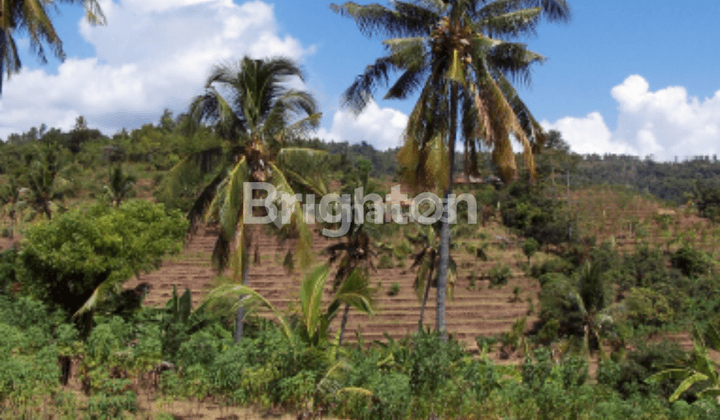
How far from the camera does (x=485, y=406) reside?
585cm

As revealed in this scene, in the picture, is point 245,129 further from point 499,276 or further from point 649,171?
point 649,171

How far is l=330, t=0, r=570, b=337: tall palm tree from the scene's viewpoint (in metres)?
8.72

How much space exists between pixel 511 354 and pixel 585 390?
64.1 ft

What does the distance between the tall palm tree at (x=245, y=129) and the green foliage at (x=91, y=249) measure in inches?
35.8

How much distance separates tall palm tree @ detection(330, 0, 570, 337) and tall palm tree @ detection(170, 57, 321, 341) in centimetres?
209

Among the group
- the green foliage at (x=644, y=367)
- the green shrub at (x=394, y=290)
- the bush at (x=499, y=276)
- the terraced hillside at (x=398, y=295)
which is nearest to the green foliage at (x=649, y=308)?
the terraced hillside at (x=398, y=295)

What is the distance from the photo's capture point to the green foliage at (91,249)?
1030 centimetres

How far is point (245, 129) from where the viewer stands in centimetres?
1089

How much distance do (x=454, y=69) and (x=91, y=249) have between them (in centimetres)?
719

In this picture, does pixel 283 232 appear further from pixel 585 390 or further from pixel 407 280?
pixel 407 280

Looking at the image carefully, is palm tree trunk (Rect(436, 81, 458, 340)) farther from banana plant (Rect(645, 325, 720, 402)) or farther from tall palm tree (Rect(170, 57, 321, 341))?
banana plant (Rect(645, 325, 720, 402))

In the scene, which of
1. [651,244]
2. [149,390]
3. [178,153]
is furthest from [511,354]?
[178,153]

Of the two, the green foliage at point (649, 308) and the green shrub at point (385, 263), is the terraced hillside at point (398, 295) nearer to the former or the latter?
the green shrub at point (385, 263)

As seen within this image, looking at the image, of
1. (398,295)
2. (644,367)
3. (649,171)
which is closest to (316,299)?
(644,367)
